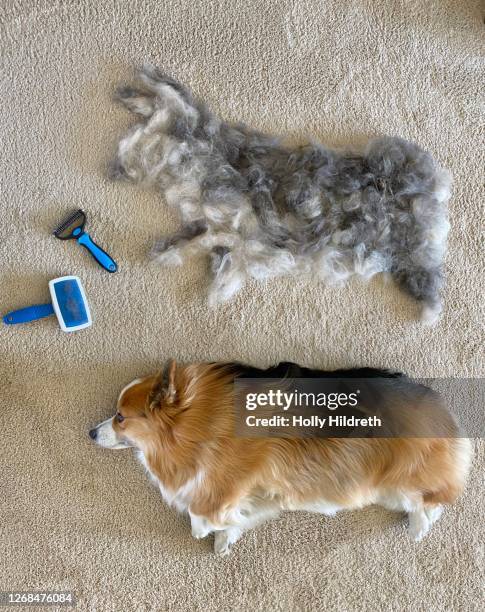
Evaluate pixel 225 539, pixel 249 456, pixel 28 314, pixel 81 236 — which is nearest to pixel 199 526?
pixel 225 539

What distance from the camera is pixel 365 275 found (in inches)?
51.3

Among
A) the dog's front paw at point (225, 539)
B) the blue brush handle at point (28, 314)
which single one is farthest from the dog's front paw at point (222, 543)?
the blue brush handle at point (28, 314)

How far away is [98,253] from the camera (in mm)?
1302

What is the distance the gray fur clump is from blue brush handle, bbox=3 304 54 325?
11.6 inches

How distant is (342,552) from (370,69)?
1.24 metres

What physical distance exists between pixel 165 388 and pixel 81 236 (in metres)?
0.48

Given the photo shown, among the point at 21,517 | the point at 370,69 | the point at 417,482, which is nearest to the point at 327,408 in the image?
the point at 417,482

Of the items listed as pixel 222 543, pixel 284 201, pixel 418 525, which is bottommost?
pixel 222 543

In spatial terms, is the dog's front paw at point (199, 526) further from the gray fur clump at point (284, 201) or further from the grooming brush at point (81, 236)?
the grooming brush at point (81, 236)

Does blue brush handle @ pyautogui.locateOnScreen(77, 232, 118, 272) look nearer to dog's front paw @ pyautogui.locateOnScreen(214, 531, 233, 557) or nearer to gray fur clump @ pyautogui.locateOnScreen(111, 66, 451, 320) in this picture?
gray fur clump @ pyautogui.locateOnScreen(111, 66, 451, 320)

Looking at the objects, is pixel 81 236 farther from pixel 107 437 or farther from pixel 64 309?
pixel 107 437

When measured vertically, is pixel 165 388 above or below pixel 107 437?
above

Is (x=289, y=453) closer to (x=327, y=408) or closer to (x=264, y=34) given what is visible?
(x=327, y=408)

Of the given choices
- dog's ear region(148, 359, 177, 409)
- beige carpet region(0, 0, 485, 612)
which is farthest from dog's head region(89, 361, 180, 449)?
beige carpet region(0, 0, 485, 612)
